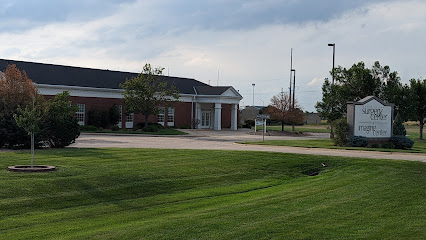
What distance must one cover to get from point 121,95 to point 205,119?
12.3m

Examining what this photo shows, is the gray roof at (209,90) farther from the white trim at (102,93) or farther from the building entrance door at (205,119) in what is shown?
the building entrance door at (205,119)

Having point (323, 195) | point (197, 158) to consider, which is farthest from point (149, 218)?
point (197, 158)

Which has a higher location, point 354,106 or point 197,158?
point 354,106

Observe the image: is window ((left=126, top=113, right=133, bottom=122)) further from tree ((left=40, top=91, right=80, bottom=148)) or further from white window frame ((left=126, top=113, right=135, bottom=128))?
tree ((left=40, top=91, right=80, bottom=148))

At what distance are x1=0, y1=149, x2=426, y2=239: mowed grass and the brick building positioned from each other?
3081 cm

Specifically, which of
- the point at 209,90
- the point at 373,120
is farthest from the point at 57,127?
the point at 209,90

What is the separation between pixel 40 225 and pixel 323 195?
22.8ft

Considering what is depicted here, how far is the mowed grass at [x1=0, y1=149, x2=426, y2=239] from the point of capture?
9.30 meters

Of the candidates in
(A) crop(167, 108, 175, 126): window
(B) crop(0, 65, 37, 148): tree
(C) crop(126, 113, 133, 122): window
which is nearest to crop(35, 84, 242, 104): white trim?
(A) crop(167, 108, 175, 126): window

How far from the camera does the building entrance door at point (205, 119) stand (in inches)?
2408

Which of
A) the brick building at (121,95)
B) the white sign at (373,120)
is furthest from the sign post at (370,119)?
the brick building at (121,95)

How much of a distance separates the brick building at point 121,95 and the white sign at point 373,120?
2700 centimetres

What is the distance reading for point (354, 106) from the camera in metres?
30.1

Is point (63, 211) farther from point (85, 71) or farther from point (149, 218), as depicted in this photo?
point (85, 71)
